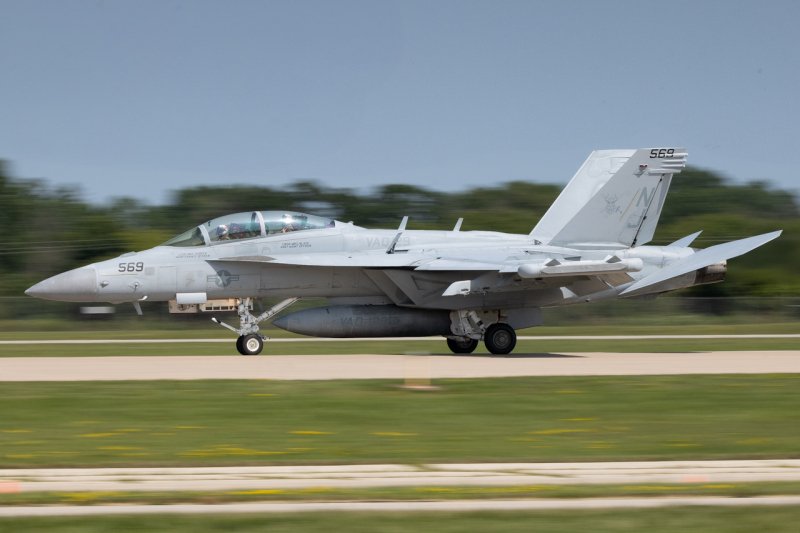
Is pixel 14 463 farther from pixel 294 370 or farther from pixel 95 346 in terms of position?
pixel 95 346

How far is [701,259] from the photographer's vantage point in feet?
62.4

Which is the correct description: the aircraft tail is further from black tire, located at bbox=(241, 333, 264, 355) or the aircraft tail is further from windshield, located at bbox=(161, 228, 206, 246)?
windshield, located at bbox=(161, 228, 206, 246)

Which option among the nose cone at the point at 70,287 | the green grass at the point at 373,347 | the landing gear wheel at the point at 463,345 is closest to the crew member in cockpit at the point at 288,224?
the green grass at the point at 373,347

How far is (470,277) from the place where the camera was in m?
18.9

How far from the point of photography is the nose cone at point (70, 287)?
55.8 ft

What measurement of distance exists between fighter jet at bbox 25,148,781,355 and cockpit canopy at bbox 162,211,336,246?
3 cm

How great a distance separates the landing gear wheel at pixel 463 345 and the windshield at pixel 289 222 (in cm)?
421

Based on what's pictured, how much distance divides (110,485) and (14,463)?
1.34 m

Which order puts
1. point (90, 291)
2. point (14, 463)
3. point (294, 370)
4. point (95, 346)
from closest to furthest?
1. point (14, 463)
2. point (294, 370)
3. point (90, 291)
4. point (95, 346)

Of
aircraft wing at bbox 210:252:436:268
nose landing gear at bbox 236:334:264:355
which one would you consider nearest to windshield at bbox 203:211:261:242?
aircraft wing at bbox 210:252:436:268

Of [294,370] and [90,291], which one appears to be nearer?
[294,370]

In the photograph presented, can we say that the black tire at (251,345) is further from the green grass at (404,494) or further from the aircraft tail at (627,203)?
the green grass at (404,494)

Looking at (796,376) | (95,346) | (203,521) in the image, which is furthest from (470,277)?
(203,521)

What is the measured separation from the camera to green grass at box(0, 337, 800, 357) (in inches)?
778
